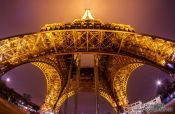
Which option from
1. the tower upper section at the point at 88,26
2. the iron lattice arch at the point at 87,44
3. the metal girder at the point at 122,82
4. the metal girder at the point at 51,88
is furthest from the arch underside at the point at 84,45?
the metal girder at the point at 51,88

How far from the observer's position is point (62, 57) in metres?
49.2

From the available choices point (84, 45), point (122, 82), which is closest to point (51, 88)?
point (122, 82)

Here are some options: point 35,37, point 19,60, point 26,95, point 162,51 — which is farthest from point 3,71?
point 26,95

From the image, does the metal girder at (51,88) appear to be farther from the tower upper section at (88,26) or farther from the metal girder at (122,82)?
the tower upper section at (88,26)

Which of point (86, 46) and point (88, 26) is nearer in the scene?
point (88, 26)

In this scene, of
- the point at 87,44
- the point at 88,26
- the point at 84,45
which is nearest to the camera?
the point at 88,26

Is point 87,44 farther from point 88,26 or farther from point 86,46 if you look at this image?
point 88,26

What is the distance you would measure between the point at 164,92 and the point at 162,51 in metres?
25.3

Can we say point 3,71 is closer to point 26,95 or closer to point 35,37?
point 35,37

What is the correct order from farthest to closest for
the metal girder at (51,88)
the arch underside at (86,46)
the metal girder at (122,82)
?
the metal girder at (51,88)
the metal girder at (122,82)
the arch underside at (86,46)

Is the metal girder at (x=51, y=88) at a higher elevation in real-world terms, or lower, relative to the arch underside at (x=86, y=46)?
lower

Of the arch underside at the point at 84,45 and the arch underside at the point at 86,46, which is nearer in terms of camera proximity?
the arch underside at the point at 86,46

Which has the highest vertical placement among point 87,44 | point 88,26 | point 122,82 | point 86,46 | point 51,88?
point 88,26

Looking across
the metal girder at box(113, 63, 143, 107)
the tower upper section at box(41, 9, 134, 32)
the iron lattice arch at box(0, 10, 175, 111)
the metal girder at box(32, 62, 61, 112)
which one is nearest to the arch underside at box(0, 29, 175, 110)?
the iron lattice arch at box(0, 10, 175, 111)
